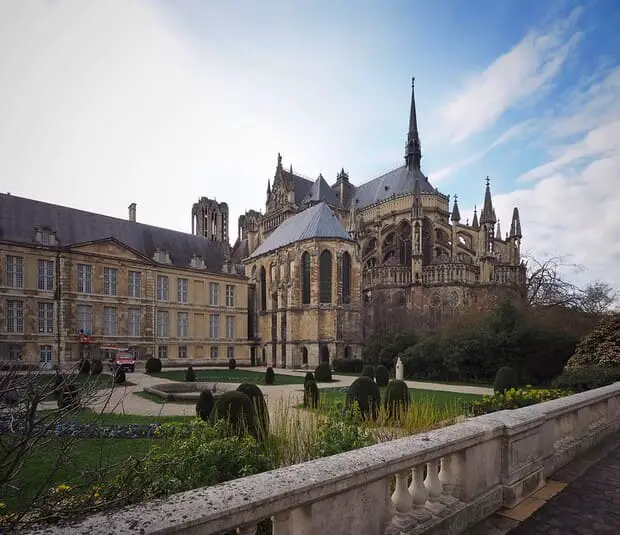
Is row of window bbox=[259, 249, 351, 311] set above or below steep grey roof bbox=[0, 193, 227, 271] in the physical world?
below

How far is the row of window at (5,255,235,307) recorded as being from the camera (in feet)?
79.5

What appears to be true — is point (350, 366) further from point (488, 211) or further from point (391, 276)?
point (488, 211)

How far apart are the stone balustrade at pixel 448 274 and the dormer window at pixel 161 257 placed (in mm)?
21558

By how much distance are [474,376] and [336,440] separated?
18.5 meters

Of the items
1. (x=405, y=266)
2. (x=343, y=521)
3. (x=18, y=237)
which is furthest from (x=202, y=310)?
(x=343, y=521)

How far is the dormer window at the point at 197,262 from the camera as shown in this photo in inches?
1316

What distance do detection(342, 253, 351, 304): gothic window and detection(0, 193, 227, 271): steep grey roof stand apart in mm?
11252

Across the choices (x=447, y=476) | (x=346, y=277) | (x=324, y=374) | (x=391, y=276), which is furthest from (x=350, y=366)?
(x=447, y=476)

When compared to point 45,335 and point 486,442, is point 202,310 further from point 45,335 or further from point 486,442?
point 486,442

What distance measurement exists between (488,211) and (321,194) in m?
18.5

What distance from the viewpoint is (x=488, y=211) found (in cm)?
3691

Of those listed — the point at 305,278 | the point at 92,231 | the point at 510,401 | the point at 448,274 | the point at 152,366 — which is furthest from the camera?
the point at 448,274

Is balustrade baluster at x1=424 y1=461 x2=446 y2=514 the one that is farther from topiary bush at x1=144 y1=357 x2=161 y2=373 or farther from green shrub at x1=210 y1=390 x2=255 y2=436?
topiary bush at x1=144 y1=357 x2=161 y2=373

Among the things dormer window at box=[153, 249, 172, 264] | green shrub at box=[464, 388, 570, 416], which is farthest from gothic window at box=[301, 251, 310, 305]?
green shrub at box=[464, 388, 570, 416]
